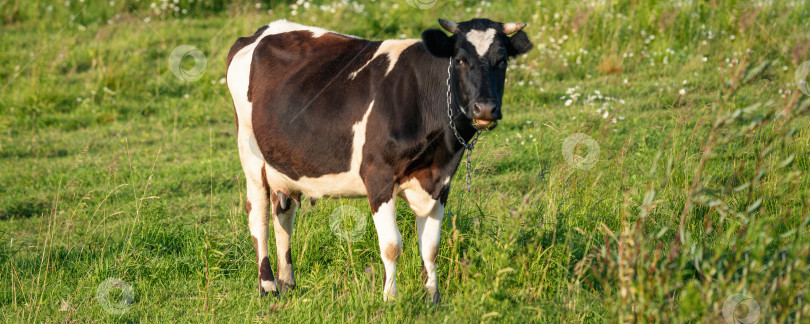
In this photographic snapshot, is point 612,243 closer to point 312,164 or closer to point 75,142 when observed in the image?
point 312,164

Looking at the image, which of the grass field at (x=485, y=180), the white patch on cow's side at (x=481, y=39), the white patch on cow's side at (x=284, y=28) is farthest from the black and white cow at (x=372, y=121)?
the grass field at (x=485, y=180)

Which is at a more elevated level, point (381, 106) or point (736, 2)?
point (381, 106)

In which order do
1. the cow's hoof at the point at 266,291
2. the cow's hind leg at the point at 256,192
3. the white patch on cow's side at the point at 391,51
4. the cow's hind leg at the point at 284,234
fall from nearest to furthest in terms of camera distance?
the white patch on cow's side at the point at 391,51, the cow's hoof at the point at 266,291, the cow's hind leg at the point at 284,234, the cow's hind leg at the point at 256,192

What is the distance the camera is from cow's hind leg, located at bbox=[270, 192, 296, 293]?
572 centimetres

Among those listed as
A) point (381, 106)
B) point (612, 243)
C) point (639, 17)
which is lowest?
point (639, 17)

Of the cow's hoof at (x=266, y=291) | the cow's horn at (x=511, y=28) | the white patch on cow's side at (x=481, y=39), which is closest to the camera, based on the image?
the white patch on cow's side at (x=481, y=39)

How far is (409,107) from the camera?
16.2 ft

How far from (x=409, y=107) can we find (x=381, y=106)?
0.17 m

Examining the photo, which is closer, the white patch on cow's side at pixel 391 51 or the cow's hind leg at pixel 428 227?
the cow's hind leg at pixel 428 227

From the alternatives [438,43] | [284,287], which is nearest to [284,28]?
[438,43]

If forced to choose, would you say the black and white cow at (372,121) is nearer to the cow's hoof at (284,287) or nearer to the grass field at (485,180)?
the cow's hoof at (284,287)

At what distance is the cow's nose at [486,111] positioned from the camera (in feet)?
15.0


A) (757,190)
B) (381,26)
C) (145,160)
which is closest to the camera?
(757,190)

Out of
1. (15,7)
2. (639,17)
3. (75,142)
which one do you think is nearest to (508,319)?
(75,142)
